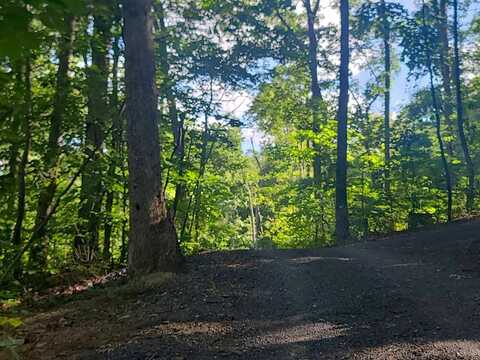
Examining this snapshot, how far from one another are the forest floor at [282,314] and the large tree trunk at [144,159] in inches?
17.3

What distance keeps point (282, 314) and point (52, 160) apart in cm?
431

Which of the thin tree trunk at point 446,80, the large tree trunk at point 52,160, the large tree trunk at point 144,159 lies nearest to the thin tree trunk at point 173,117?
the large tree trunk at point 52,160

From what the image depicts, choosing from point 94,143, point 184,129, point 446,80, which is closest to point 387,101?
point 446,80

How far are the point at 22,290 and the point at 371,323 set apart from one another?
5.12 m

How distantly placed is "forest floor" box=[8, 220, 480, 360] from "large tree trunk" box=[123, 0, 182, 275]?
44cm

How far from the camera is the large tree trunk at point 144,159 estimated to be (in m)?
6.01

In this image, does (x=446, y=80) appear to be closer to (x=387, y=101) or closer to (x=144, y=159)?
(x=387, y=101)

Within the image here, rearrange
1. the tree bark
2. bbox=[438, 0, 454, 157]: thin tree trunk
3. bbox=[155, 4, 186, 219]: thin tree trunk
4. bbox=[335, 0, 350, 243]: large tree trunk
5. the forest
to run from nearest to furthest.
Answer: the forest
bbox=[155, 4, 186, 219]: thin tree trunk
bbox=[335, 0, 350, 243]: large tree trunk
the tree bark
bbox=[438, 0, 454, 157]: thin tree trunk

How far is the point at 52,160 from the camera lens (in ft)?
21.1

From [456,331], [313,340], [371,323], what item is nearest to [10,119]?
[313,340]

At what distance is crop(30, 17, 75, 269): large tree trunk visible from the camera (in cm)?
652

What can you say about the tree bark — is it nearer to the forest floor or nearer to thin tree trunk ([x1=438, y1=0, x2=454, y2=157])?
thin tree trunk ([x1=438, y1=0, x2=454, y2=157])

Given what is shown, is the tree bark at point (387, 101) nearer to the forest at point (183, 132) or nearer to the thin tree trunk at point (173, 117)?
the forest at point (183, 132)

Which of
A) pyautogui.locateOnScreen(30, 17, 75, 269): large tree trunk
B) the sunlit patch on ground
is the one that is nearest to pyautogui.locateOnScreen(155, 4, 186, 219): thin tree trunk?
pyautogui.locateOnScreen(30, 17, 75, 269): large tree trunk
